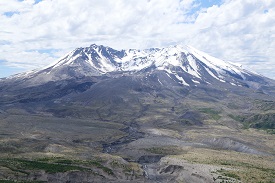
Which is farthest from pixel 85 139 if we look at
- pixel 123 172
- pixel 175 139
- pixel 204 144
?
pixel 123 172

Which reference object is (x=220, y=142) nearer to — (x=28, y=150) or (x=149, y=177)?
(x=149, y=177)

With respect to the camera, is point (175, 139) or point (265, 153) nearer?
point (265, 153)

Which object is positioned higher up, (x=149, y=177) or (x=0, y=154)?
(x=0, y=154)

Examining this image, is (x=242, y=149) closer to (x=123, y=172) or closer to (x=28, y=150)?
Result: (x=123, y=172)

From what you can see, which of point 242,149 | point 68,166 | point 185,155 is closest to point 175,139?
point 242,149

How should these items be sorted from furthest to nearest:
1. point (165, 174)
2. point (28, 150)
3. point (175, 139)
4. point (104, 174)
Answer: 1. point (175, 139)
2. point (28, 150)
3. point (165, 174)
4. point (104, 174)

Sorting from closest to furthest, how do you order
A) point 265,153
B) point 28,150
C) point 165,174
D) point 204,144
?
1. point 165,174
2. point 28,150
3. point 265,153
4. point 204,144

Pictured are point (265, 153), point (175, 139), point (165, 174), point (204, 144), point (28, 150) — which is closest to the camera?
point (165, 174)

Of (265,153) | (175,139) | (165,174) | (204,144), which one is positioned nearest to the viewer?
(165,174)

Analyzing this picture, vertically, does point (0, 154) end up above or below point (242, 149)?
above
